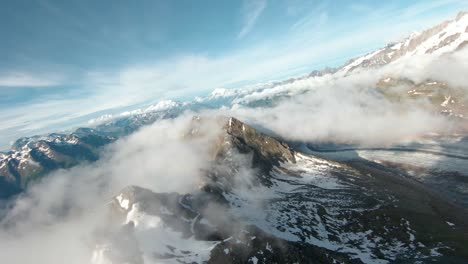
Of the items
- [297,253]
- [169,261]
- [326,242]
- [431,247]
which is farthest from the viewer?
[326,242]

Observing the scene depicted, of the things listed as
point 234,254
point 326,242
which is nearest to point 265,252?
point 234,254

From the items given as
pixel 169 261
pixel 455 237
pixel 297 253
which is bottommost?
pixel 455 237

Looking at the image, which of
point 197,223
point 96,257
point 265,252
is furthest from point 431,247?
point 96,257

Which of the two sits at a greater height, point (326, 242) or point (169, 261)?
point (169, 261)

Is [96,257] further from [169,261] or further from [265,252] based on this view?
[265,252]

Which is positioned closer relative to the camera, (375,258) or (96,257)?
(96,257)

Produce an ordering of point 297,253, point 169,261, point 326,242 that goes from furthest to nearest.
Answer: point 326,242 < point 297,253 < point 169,261

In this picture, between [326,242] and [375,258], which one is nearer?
[375,258]

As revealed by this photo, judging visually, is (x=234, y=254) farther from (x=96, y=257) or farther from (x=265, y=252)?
(x=96, y=257)

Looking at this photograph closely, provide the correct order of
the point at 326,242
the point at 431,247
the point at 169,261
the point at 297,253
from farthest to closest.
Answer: the point at 326,242 < the point at 431,247 < the point at 297,253 < the point at 169,261
